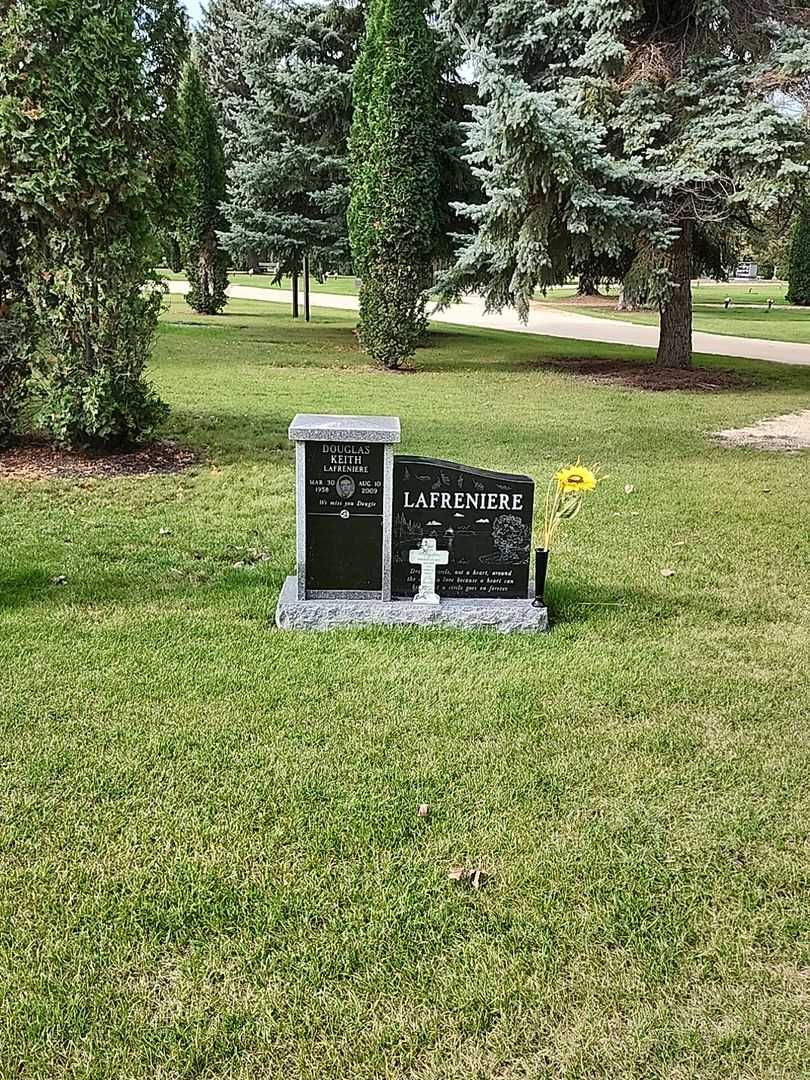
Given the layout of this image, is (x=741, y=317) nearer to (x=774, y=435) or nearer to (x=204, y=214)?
(x=204, y=214)

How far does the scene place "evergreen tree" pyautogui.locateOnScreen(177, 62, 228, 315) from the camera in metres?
26.6

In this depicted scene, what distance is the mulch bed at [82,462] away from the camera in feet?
24.7

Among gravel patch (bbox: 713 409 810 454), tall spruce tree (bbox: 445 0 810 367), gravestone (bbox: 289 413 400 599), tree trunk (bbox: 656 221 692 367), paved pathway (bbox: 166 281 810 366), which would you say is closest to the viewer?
gravestone (bbox: 289 413 400 599)

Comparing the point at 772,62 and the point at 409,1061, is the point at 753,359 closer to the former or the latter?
the point at 772,62

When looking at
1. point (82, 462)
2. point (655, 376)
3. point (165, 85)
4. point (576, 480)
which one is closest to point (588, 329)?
point (655, 376)

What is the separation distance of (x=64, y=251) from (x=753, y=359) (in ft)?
48.8

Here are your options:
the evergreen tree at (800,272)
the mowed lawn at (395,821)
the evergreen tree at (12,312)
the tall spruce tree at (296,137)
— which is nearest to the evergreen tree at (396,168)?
the tall spruce tree at (296,137)

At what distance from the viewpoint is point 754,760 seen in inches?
136

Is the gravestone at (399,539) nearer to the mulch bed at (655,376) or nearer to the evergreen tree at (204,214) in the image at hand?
the mulch bed at (655,376)

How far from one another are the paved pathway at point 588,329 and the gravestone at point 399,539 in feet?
39.4

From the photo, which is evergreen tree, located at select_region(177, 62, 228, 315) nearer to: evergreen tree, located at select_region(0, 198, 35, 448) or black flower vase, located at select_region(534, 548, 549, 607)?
evergreen tree, located at select_region(0, 198, 35, 448)

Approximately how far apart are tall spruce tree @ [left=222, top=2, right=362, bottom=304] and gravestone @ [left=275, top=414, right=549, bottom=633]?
16.6 metres

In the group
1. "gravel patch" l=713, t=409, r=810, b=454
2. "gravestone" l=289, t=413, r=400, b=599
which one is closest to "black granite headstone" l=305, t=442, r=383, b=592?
"gravestone" l=289, t=413, r=400, b=599

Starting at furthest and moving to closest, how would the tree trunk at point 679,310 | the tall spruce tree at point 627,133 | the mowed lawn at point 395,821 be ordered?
the tree trunk at point 679,310
the tall spruce tree at point 627,133
the mowed lawn at point 395,821
